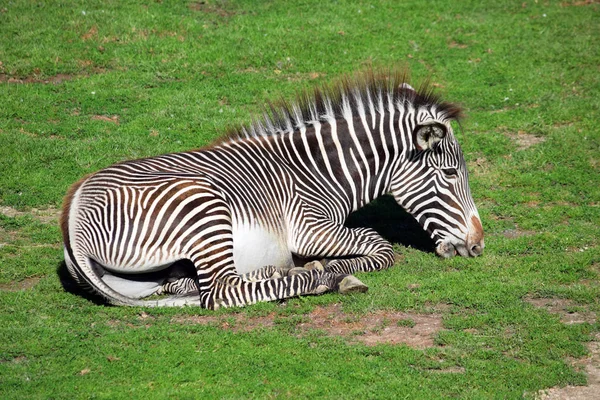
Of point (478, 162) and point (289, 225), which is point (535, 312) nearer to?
point (289, 225)

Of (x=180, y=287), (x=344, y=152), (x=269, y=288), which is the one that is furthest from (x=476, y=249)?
(x=180, y=287)

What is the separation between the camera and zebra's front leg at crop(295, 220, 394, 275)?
10.3 m

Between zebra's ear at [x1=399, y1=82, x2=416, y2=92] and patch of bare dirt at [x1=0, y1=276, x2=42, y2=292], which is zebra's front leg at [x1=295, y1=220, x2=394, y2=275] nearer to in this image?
zebra's ear at [x1=399, y1=82, x2=416, y2=92]

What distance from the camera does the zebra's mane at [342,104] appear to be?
427 inches

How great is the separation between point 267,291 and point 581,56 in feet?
40.6

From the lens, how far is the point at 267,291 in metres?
9.20

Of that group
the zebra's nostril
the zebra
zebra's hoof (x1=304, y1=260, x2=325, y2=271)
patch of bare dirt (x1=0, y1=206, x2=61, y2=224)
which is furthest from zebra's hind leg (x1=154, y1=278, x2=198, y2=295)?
the zebra's nostril

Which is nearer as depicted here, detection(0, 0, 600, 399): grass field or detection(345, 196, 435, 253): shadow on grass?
detection(0, 0, 600, 399): grass field

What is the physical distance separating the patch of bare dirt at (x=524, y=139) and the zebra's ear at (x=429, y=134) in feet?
15.7

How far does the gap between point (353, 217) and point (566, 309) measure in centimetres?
445

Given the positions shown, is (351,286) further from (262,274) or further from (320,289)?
(262,274)

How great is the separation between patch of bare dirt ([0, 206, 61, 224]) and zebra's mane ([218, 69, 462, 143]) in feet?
10.7

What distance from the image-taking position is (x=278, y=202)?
406 inches

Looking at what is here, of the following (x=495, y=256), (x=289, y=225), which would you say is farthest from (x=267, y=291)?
(x=495, y=256)
